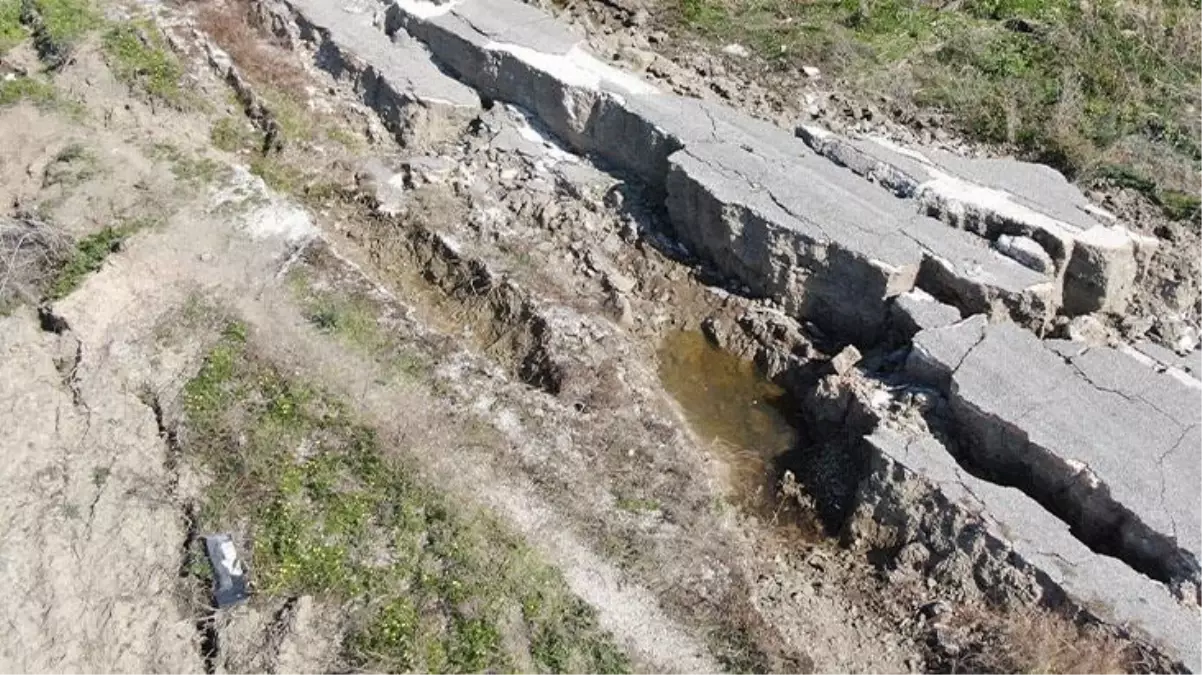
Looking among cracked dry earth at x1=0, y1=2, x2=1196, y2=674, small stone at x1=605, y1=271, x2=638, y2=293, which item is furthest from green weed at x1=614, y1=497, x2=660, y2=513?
small stone at x1=605, y1=271, x2=638, y2=293

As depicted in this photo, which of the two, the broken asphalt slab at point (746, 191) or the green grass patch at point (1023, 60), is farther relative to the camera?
the green grass patch at point (1023, 60)

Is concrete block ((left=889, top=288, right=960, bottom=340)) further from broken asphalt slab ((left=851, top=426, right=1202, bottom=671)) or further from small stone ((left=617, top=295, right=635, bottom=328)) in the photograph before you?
small stone ((left=617, top=295, right=635, bottom=328))

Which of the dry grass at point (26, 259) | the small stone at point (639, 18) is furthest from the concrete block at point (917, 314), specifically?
the dry grass at point (26, 259)

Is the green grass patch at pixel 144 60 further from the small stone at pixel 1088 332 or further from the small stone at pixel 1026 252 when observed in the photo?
the small stone at pixel 1088 332

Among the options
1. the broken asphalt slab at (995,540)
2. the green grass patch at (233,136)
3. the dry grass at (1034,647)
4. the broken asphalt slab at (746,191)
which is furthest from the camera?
the green grass patch at (233,136)

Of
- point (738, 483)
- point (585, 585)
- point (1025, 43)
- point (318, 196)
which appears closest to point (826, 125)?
point (1025, 43)

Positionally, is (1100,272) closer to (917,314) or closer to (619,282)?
(917,314)
